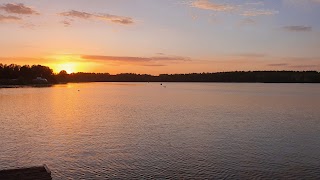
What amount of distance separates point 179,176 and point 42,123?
28.9m

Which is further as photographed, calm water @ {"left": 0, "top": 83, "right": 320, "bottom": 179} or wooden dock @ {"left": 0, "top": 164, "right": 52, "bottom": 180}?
calm water @ {"left": 0, "top": 83, "right": 320, "bottom": 179}

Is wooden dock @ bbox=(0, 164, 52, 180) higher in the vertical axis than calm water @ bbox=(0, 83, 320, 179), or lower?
higher

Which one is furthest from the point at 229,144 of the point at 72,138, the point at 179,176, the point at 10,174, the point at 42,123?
the point at 42,123

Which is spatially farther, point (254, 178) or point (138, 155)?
point (138, 155)

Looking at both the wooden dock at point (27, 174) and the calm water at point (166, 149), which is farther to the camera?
the calm water at point (166, 149)

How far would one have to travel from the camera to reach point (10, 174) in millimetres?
15641

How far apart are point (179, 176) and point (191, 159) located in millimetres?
4125

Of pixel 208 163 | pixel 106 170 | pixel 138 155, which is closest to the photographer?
pixel 106 170

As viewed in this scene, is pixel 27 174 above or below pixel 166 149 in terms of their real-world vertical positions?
above

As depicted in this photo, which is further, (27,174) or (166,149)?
(166,149)

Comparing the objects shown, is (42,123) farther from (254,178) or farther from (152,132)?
(254,178)

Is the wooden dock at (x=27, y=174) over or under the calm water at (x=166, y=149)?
over

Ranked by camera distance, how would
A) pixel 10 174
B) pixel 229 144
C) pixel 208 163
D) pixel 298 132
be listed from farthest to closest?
pixel 298 132
pixel 229 144
pixel 208 163
pixel 10 174

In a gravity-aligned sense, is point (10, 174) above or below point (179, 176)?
above
